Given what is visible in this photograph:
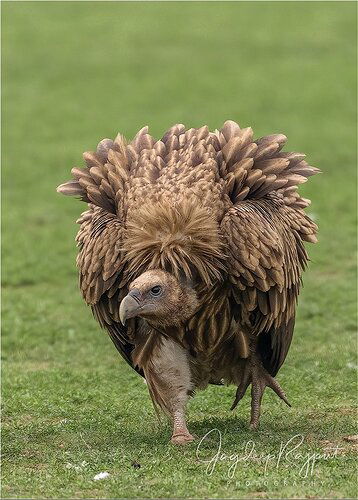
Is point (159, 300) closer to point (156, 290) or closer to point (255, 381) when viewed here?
point (156, 290)

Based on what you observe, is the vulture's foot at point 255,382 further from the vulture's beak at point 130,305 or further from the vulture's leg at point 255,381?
the vulture's beak at point 130,305

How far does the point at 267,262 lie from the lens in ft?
28.2

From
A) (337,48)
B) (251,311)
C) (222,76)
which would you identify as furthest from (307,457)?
(337,48)

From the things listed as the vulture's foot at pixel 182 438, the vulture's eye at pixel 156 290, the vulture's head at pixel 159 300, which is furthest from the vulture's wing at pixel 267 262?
the vulture's foot at pixel 182 438

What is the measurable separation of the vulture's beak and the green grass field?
91 centimetres

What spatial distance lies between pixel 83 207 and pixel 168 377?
9.01 meters

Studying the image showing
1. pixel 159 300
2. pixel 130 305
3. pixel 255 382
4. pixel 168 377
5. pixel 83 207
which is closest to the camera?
pixel 130 305

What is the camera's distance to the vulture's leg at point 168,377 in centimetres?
891

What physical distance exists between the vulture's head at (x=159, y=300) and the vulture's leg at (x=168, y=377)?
0.34 metres

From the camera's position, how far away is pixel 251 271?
28.1ft

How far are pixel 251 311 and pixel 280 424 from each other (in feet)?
3.54

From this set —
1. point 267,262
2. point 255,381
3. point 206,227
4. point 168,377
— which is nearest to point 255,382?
point 255,381

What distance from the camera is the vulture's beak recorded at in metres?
8.29

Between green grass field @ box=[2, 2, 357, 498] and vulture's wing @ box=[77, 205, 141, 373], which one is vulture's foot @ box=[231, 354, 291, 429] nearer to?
green grass field @ box=[2, 2, 357, 498]
